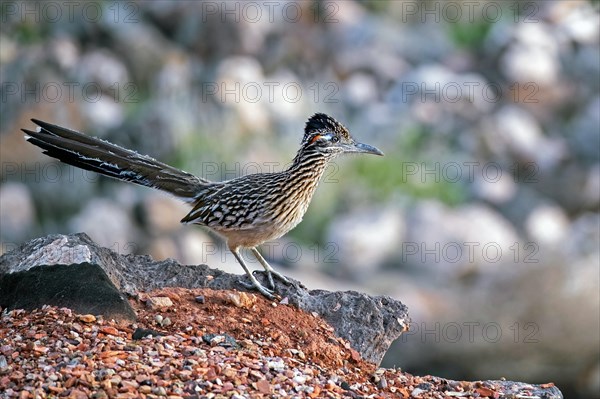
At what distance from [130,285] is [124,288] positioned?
8 cm

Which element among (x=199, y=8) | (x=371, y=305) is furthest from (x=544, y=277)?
(x=199, y=8)

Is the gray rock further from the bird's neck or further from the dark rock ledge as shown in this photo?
the bird's neck

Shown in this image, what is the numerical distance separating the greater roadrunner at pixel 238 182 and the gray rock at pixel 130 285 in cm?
34

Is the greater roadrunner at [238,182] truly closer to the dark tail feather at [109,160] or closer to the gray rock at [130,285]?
the dark tail feather at [109,160]

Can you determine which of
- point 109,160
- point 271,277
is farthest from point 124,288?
point 109,160

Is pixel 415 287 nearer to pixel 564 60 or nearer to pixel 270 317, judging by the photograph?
pixel 270 317

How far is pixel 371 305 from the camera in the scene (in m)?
6.47

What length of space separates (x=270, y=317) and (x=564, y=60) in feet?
44.7

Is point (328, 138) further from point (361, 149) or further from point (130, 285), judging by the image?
point (130, 285)

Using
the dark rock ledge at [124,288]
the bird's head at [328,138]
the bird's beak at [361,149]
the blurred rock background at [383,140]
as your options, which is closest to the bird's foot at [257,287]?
the dark rock ledge at [124,288]

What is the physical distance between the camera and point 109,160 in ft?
22.9

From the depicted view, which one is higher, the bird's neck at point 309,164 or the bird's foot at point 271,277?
the bird's neck at point 309,164

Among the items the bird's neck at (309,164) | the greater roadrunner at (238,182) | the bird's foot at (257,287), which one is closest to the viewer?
the bird's foot at (257,287)

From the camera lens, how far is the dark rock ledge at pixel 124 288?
5.84 metres
